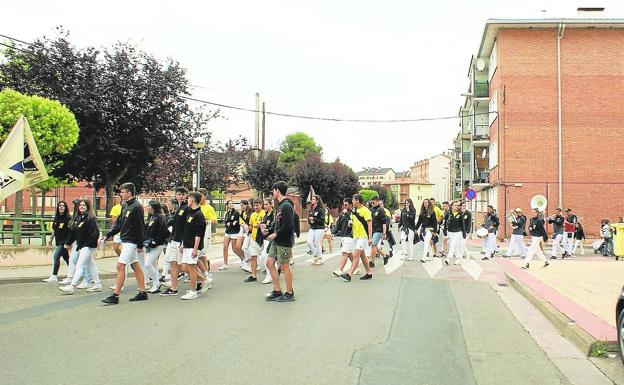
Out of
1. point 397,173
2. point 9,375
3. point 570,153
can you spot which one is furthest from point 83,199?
point 397,173

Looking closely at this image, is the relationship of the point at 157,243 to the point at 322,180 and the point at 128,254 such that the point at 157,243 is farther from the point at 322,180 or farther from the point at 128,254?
the point at 322,180

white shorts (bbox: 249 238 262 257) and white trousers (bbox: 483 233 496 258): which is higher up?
white shorts (bbox: 249 238 262 257)

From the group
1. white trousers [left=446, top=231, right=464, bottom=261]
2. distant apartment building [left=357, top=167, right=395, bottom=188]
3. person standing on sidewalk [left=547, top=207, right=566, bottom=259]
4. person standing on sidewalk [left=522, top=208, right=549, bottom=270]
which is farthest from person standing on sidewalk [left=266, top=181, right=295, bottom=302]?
distant apartment building [left=357, top=167, right=395, bottom=188]

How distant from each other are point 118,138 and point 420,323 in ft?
48.8

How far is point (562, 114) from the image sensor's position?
31.8m

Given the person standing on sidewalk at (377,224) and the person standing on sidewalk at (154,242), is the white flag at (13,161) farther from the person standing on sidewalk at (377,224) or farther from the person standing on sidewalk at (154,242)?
the person standing on sidewalk at (377,224)

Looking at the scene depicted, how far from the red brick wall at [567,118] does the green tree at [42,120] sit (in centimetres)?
2465

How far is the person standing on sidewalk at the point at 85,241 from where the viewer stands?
30.9 ft

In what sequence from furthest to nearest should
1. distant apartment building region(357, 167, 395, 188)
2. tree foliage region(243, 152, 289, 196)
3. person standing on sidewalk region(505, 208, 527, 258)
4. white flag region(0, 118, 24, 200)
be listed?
distant apartment building region(357, 167, 395, 188)
tree foliage region(243, 152, 289, 196)
person standing on sidewalk region(505, 208, 527, 258)
white flag region(0, 118, 24, 200)

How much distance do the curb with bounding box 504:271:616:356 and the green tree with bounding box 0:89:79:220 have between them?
12.4 m

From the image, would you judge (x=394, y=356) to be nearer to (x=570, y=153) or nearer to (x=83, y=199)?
(x=83, y=199)

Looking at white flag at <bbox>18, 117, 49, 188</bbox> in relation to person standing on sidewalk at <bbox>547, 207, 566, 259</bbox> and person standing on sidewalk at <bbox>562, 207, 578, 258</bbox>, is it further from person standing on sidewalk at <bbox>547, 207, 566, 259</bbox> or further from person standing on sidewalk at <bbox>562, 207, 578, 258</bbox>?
person standing on sidewalk at <bbox>562, 207, 578, 258</bbox>

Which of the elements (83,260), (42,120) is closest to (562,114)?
(42,120)

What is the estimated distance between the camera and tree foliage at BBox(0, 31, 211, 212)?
18.3 meters
